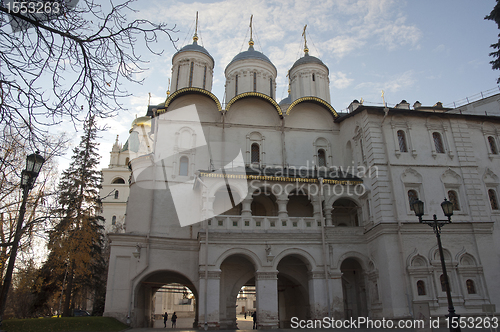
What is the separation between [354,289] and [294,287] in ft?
9.42

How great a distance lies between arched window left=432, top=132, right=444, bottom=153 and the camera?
733 inches

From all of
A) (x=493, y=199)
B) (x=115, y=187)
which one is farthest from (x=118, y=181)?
(x=493, y=199)

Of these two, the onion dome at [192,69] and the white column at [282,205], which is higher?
the onion dome at [192,69]

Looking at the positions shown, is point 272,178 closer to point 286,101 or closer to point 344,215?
point 344,215

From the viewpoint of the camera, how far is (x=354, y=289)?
18125 millimetres

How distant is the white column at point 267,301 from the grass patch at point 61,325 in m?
5.48

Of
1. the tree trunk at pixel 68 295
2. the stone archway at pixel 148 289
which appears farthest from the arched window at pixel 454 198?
the tree trunk at pixel 68 295

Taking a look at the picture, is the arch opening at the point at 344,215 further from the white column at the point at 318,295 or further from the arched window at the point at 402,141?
the white column at the point at 318,295

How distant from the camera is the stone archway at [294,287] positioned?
17719 mm

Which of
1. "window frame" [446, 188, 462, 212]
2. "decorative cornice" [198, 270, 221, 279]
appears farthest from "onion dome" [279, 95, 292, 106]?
"decorative cornice" [198, 270, 221, 279]

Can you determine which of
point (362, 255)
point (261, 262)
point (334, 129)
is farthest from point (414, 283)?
point (334, 129)

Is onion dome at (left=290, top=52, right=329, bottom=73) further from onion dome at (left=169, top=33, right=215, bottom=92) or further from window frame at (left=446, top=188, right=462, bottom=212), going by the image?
window frame at (left=446, top=188, right=462, bottom=212)

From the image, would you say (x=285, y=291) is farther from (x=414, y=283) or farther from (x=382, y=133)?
(x=382, y=133)

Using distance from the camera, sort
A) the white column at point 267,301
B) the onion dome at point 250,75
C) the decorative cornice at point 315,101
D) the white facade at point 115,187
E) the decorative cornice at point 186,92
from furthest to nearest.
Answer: the white facade at point 115,187 → the onion dome at point 250,75 → the decorative cornice at point 315,101 → the decorative cornice at point 186,92 → the white column at point 267,301
